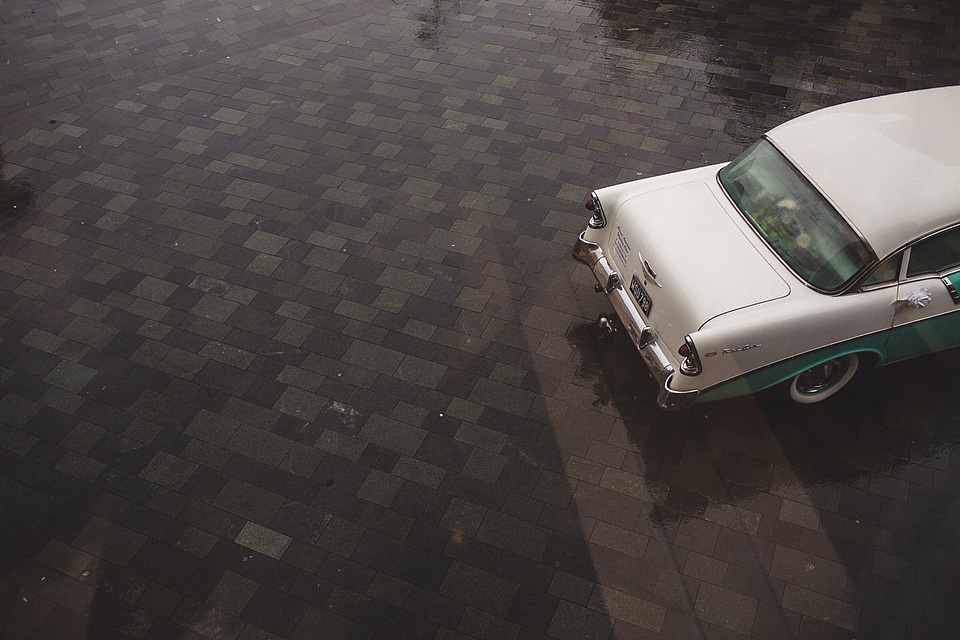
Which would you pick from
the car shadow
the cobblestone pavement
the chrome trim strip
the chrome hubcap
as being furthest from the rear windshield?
the cobblestone pavement

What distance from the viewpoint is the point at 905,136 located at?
5383 mm

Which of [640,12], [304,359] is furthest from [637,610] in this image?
[640,12]

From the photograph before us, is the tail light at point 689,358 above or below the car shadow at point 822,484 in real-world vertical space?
above

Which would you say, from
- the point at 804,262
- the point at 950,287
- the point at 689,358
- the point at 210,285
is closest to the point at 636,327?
the point at 689,358

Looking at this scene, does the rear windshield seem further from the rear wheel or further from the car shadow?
the car shadow

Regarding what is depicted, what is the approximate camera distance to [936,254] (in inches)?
197

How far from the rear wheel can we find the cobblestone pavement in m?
0.14

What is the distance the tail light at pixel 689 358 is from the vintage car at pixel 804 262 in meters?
0.01

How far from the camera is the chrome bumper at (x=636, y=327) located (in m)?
5.00

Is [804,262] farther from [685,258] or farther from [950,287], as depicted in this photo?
[950,287]

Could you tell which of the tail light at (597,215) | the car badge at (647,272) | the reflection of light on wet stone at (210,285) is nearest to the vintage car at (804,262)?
the car badge at (647,272)

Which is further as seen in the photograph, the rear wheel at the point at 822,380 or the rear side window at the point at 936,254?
the rear wheel at the point at 822,380

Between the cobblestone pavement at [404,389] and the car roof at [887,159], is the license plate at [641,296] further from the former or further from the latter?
the car roof at [887,159]

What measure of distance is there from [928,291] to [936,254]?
259 mm
